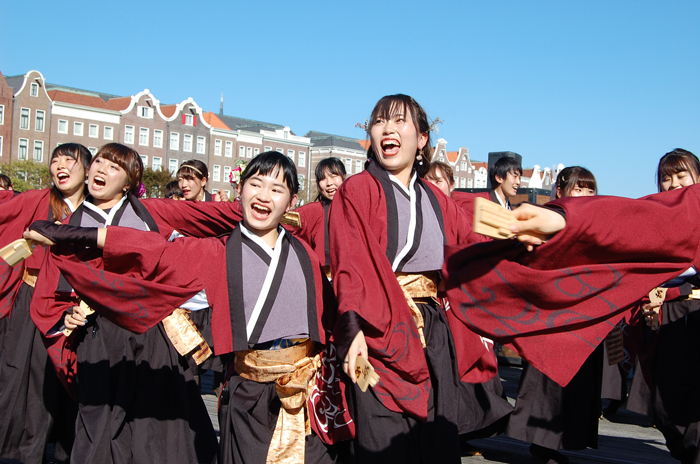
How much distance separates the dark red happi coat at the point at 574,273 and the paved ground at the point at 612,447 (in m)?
2.38

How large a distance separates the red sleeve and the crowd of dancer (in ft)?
0.04

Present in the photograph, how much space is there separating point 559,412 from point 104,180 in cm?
306

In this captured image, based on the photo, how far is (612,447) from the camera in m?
4.75

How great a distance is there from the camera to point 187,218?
396cm

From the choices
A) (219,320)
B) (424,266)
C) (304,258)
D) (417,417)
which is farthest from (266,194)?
(417,417)

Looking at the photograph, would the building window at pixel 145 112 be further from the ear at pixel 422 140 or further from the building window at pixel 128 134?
the ear at pixel 422 140

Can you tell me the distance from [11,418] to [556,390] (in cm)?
343

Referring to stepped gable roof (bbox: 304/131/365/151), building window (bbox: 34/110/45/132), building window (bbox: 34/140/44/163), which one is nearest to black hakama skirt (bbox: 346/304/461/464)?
building window (bbox: 34/140/44/163)

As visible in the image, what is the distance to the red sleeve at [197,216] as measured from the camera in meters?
3.90

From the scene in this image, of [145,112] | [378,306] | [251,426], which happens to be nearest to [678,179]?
[378,306]

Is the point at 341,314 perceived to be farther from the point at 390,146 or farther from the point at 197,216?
the point at 197,216

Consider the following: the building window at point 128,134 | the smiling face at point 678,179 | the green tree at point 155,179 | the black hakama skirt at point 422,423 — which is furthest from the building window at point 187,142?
the black hakama skirt at point 422,423

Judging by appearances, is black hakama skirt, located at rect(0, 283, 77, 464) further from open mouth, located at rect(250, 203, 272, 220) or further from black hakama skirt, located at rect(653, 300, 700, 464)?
black hakama skirt, located at rect(653, 300, 700, 464)

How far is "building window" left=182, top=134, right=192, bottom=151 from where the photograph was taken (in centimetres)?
4612
